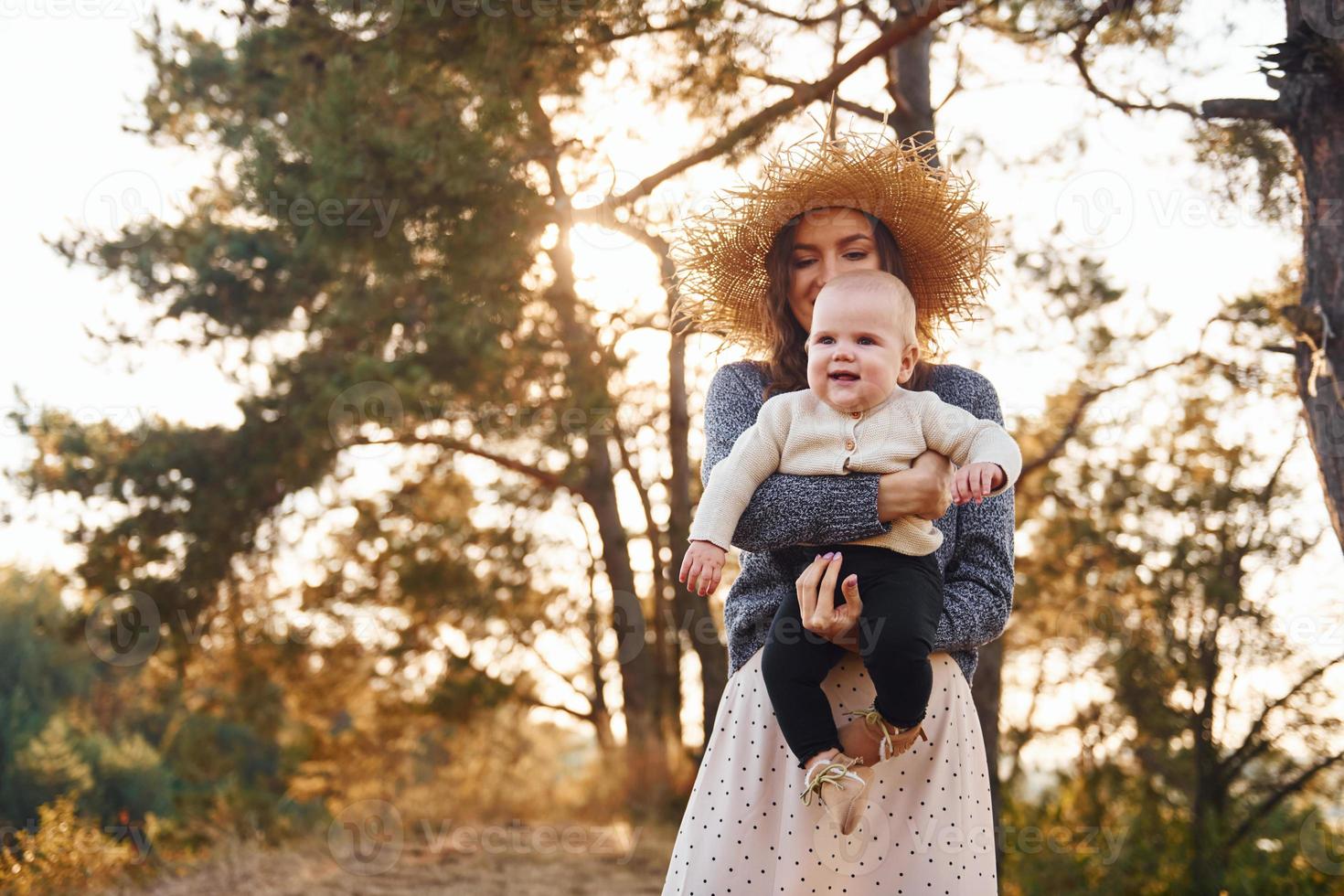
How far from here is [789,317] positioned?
2.64 metres

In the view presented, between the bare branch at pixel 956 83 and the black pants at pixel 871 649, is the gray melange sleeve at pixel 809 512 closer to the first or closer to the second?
the black pants at pixel 871 649

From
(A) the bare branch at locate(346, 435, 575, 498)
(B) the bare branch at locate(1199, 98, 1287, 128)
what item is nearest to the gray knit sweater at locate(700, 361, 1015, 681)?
(B) the bare branch at locate(1199, 98, 1287, 128)

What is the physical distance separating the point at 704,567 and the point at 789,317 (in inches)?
30.1

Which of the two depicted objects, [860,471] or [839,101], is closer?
[860,471]

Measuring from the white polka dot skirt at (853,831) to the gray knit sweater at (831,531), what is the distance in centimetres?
11

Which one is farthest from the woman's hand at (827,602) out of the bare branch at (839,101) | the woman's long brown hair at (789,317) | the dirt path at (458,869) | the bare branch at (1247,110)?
the dirt path at (458,869)

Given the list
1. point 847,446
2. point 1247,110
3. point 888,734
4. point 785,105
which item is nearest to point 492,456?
point 785,105

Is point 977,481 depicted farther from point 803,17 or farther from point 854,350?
point 803,17

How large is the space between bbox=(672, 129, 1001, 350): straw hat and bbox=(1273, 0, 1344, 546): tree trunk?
2.77 m

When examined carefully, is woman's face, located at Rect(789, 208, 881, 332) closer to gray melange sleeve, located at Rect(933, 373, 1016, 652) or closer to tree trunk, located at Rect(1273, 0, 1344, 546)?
gray melange sleeve, located at Rect(933, 373, 1016, 652)

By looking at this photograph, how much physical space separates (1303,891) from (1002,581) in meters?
7.82

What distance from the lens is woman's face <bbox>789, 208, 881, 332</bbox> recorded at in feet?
8.52

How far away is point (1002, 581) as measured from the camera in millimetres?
2322

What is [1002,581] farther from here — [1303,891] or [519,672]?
[519,672]
